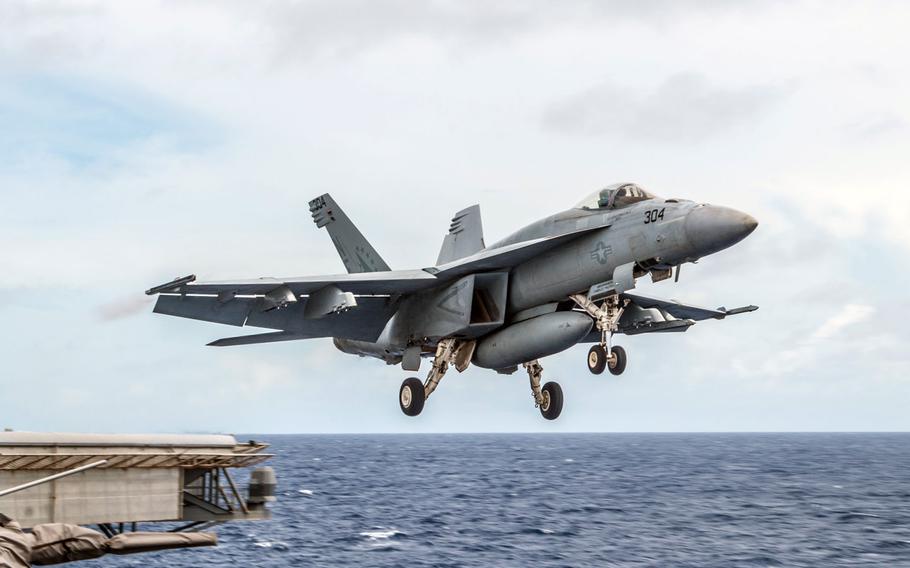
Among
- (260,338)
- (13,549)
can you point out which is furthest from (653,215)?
(13,549)

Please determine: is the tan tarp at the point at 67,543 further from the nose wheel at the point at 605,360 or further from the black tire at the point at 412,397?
the nose wheel at the point at 605,360

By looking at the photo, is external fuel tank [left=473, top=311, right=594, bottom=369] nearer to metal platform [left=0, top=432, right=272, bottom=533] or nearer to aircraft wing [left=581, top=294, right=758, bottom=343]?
aircraft wing [left=581, top=294, right=758, bottom=343]

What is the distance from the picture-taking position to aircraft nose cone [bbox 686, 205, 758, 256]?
2292 centimetres

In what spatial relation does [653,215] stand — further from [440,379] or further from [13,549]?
[13,549]

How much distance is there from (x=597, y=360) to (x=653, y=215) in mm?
3880

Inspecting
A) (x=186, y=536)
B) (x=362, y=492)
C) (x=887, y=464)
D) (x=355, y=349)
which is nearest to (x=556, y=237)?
(x=355, y=349)

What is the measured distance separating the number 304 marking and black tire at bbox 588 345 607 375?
339 centimetres

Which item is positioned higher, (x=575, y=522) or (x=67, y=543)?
(x=67, y=543)

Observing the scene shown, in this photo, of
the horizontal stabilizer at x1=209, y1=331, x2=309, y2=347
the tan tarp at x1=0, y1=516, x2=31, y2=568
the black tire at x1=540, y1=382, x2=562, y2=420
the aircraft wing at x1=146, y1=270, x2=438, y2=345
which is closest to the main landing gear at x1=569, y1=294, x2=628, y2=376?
the black tire at x1=540, y1=382, x2=562, y2=420

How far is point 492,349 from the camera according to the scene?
2739 cm

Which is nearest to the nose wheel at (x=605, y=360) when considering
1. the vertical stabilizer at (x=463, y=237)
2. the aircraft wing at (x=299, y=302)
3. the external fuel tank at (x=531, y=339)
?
the external fuel tank at (x=531, y=339)

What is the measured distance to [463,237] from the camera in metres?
30.8

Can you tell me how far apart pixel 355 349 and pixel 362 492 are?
73032 millimetres

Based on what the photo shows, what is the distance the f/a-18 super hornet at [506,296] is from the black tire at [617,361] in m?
0.03
